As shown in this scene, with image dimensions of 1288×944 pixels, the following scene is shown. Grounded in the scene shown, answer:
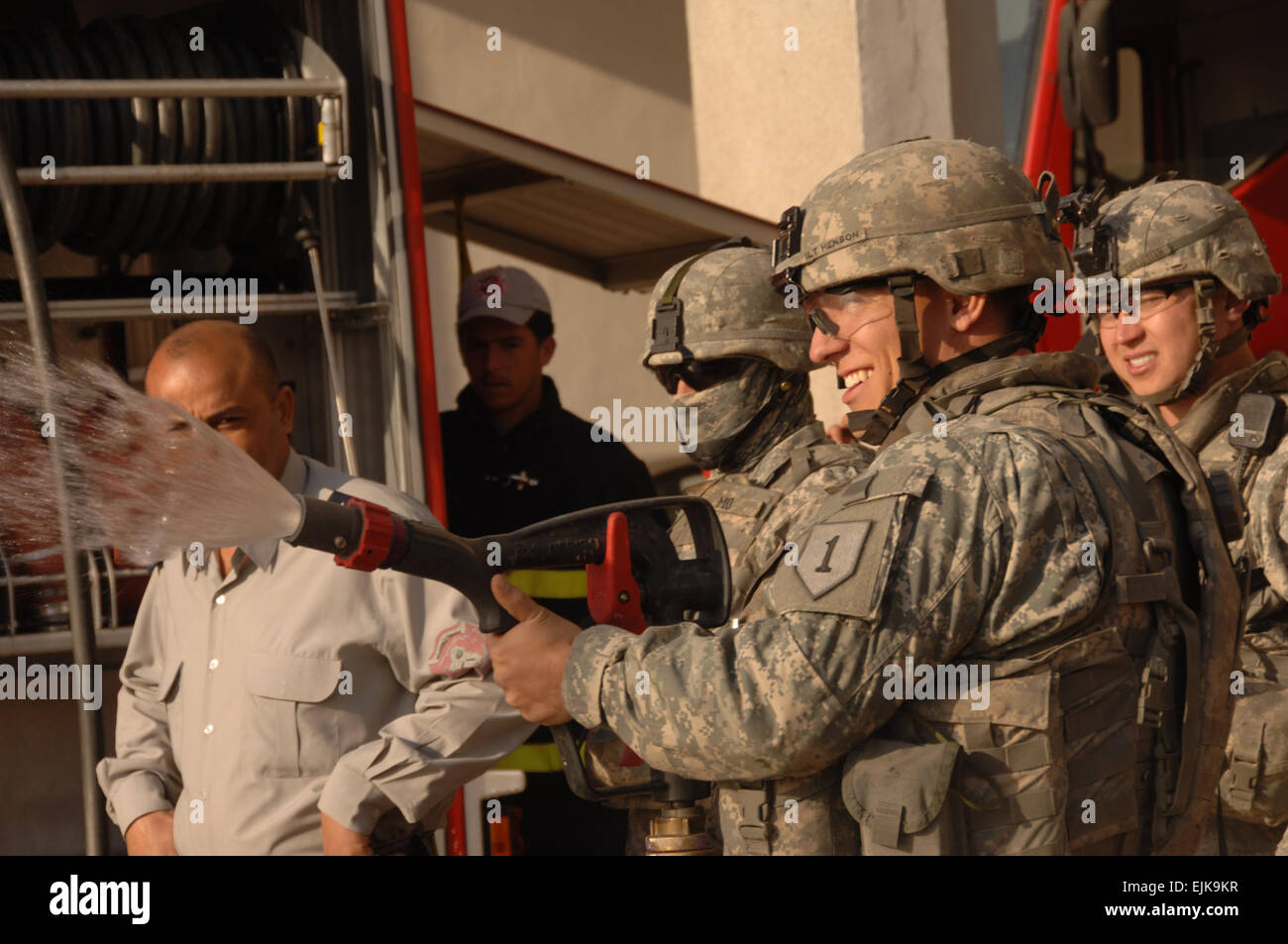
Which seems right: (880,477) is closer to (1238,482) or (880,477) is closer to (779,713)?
(779,713)

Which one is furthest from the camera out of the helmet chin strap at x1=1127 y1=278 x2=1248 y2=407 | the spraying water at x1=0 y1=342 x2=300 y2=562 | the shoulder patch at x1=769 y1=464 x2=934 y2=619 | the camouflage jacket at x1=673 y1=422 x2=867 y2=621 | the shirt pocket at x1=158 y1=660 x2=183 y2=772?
the helmet chin strap at x1=1127 y1=278 x2=1248 y2=407

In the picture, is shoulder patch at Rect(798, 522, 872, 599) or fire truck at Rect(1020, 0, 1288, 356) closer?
shoulder patch at Rect(798, 522, 872, 599)

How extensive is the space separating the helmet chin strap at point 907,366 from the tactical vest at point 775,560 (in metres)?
0.24

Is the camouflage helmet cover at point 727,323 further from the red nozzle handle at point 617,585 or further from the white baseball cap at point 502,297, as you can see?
the red nozzle handle at point 617,585

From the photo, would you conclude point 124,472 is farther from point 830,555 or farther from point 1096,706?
point 1096,706

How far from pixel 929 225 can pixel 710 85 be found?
18.8 ft

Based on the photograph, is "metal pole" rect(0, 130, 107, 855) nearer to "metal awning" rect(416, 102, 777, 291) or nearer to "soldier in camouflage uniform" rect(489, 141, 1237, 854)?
"metal awning" rect(416, 102, 777, 291)

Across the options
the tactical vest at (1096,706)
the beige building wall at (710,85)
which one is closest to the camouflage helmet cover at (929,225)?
the tactical vest at (1096,706)

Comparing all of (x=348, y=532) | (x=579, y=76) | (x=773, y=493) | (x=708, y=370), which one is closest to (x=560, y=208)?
(x=708, y=370)

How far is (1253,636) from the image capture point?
12.1 ft

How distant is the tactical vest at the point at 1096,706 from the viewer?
6.94ft

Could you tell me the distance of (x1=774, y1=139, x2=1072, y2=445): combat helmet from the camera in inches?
94.3

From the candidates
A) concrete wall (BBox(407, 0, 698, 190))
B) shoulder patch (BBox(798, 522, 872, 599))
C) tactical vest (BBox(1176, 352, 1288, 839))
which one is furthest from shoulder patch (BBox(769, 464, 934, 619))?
concrete wall (BBox(407, 0, 698, 190))

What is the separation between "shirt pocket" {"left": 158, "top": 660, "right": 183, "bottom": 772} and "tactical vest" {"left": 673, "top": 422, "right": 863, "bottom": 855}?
1.10m
